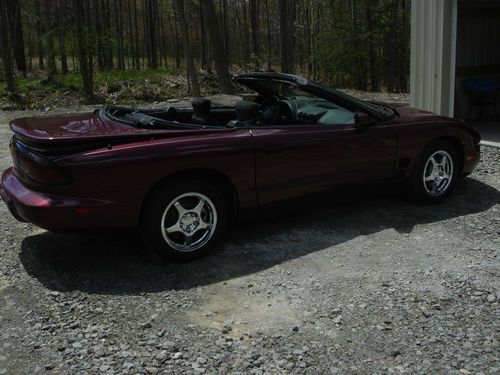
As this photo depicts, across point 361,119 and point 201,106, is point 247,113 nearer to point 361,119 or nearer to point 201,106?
point 201,106

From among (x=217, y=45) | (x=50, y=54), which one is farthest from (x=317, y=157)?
(x=50, y=54)

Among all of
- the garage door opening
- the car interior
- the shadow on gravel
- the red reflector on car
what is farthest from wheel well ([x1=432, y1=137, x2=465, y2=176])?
the garage door opening

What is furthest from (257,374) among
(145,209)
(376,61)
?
(376,61)

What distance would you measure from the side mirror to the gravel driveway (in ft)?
3.04

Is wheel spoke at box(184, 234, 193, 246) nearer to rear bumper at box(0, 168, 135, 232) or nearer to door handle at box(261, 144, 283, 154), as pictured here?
rear bumper at box(0, 168, 135, 232)

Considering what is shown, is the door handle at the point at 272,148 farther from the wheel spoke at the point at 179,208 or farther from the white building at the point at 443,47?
the white building at the point at 443,47

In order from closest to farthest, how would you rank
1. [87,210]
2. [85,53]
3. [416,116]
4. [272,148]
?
[87,210]
[272,148]
[416,116]
[85,53]

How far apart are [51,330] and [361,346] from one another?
1.90 m

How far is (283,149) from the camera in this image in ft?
15.5

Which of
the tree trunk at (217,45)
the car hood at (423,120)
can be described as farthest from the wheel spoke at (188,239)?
the tree trunk at (217,45)

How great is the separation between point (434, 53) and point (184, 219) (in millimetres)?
6270

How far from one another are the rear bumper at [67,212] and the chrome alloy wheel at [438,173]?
3258 mm

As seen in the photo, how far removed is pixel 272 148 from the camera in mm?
4656

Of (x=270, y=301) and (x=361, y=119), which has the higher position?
(x=361, y=119)
